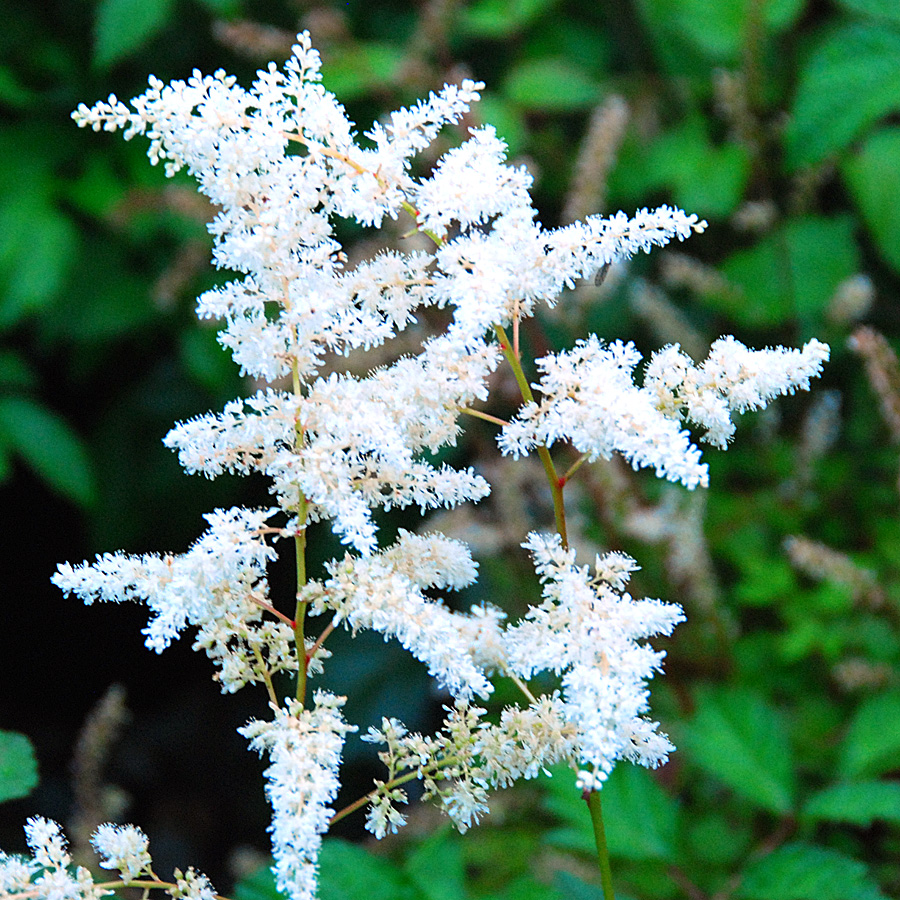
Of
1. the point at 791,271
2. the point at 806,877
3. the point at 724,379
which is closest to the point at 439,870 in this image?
the point at 806,877

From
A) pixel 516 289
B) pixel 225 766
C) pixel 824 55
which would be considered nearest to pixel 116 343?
pixel 225 766

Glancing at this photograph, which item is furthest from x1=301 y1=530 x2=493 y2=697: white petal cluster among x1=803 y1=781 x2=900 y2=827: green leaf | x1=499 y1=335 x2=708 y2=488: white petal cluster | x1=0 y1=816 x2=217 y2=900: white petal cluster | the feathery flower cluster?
x1=803 y1=781 x2=900 y2=827: green leaf

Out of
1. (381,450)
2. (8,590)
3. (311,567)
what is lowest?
(381,450)

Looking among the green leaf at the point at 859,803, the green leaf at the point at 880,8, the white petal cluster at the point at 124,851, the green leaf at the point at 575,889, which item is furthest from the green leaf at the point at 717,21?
the white petal cluster at the point at 124,851

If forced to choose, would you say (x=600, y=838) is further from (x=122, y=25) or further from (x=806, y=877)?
→ (x=122, y=25)

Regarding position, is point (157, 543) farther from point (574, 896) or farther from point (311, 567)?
point (574, 896)
